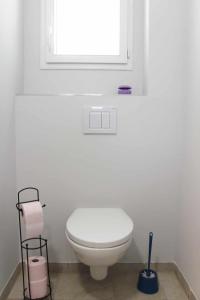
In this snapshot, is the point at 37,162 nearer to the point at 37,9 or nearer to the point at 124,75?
the point at 124,75

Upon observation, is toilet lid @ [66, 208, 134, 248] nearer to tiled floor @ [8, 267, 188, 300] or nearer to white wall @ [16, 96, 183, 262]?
white wall @ [16, 96, 183, 262]

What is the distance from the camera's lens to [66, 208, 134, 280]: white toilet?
1586 millimetres

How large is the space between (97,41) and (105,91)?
0.39 m

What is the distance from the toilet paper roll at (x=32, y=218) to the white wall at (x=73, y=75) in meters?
0.98

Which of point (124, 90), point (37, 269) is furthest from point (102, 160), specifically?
point (37, 269)

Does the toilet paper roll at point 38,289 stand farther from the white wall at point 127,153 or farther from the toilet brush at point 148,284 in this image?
the toilet brush at point 148,284

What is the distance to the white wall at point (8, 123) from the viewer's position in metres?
1.84

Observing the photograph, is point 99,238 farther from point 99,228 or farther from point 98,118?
point 98,118

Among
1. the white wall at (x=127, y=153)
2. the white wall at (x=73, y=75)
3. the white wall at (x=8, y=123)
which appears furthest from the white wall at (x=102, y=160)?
the white wall at (x=73, y=75)

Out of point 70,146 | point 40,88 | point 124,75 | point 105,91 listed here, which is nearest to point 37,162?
point 70,146

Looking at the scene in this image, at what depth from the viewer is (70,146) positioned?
7.18 feet

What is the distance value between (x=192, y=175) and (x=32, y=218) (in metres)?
0.96

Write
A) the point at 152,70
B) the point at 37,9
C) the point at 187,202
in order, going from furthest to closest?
the point at 37,9, the point at 152,70, the point at 187,202

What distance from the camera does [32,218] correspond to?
67.3 inches
